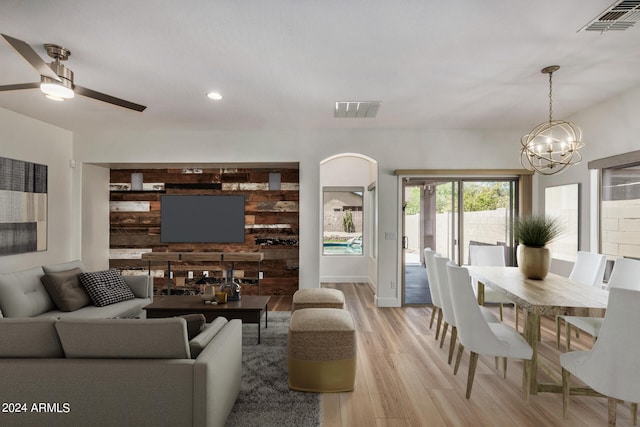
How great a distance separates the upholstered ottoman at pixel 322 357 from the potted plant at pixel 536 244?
71.4 inches

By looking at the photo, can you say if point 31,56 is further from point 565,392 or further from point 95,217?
point 565,392

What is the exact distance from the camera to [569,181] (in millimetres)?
4340

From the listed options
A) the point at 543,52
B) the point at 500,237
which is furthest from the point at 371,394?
the point at 500,237

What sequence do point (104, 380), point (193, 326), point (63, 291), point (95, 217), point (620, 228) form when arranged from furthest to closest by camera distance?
point (95, 217) < point (620, 228) < point (63, 291) < point (193, 326) < point (104, 380)

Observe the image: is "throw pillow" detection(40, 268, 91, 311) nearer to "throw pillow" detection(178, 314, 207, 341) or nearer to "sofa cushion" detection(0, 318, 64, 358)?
"sofa cushion" detection(0, 318, 64, 358)

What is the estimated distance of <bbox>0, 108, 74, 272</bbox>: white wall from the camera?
4137 millimetres

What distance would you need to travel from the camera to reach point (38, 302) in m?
3.07

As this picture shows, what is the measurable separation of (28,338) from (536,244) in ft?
12.3

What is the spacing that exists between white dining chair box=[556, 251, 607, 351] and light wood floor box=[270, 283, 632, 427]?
67cm

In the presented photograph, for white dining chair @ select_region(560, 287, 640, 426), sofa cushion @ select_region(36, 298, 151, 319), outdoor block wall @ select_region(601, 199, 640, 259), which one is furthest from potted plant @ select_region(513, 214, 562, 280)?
sofa cushion @ select_region(36, 298, 151, 319)

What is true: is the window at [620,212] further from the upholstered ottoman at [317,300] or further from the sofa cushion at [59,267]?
the sofa cushion at [59,267]

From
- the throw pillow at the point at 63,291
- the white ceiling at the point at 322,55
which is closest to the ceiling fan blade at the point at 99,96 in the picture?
the white ceiling at the point at 322,55

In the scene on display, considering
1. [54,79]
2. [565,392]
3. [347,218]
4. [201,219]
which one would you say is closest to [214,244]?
[201,219]

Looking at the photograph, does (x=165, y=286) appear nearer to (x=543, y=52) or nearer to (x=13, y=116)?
(x=13, y=116)
